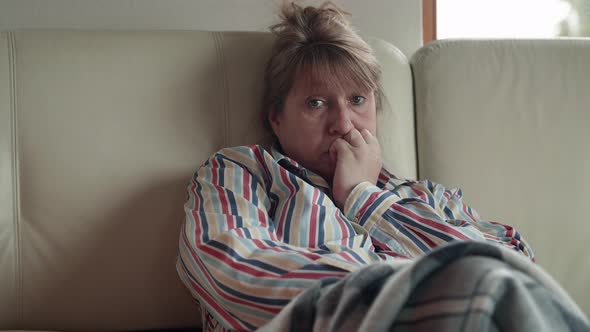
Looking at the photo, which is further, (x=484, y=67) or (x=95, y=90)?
(x=484, y=67)

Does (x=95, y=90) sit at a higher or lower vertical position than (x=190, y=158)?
higher

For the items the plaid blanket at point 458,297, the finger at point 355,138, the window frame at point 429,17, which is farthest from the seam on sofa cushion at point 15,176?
the window frame at point 429,17

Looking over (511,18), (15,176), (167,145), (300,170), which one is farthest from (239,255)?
(511,18)

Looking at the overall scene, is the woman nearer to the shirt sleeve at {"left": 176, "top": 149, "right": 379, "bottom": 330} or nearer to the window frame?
the shirt sleeve at {"left": 176, "top": 149, "right": 379, "bottom": 330}

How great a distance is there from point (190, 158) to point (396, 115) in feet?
1.59

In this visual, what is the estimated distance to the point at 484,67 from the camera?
1408mm

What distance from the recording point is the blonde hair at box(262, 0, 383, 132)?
116cm

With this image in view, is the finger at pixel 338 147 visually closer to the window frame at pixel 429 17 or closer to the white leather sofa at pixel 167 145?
the white leather sofa at pixel 167 145

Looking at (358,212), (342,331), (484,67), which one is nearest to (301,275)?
(342,331)

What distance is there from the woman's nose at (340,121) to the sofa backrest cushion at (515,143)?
0.30 metres

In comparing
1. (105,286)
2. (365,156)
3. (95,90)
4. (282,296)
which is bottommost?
(105,286)

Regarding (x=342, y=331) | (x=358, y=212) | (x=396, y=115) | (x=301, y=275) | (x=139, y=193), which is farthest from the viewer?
Result: (x=396, y=115)

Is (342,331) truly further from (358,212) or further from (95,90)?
(95,90)

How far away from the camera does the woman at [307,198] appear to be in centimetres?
83
